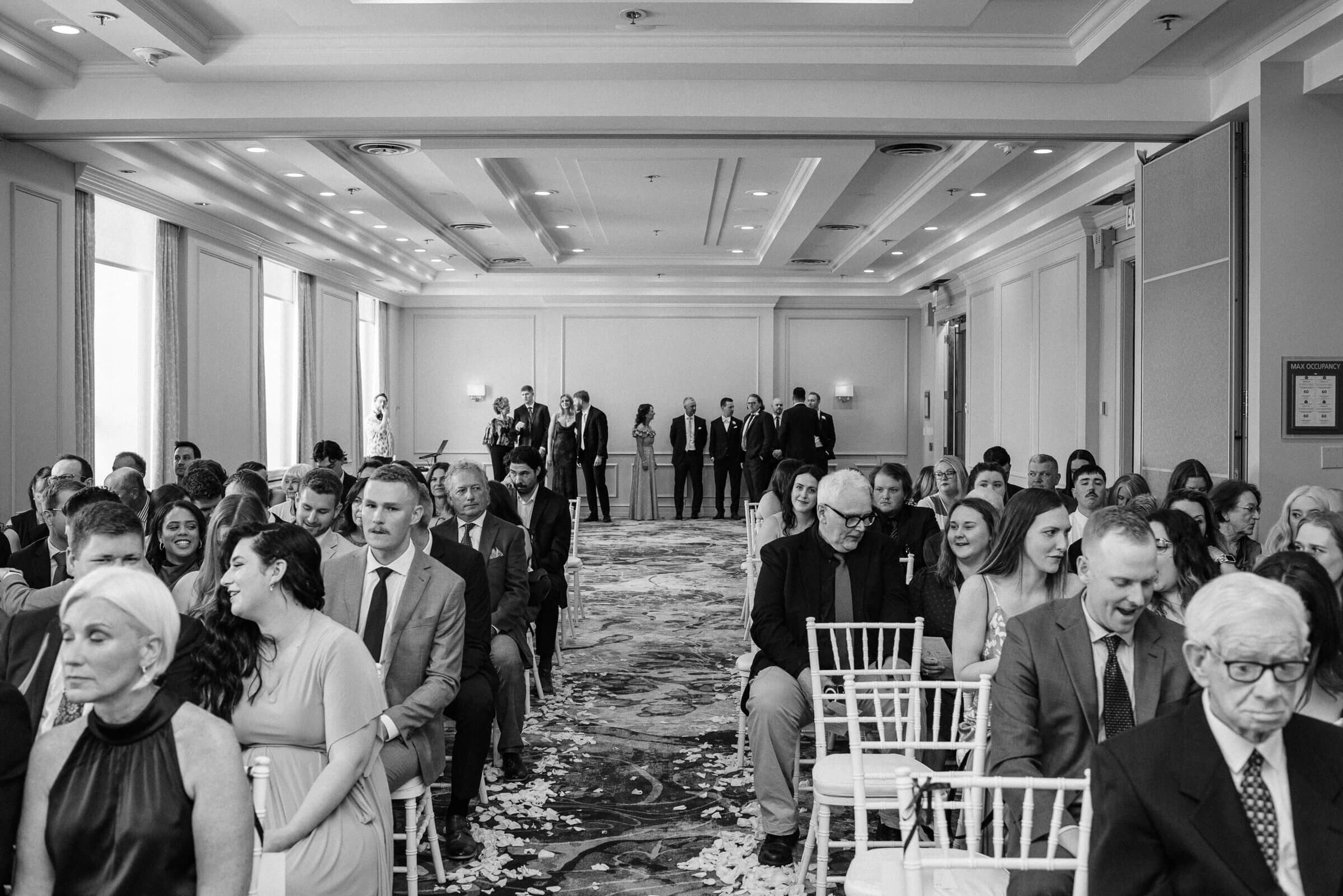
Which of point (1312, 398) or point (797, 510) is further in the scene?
point (1312, 398)

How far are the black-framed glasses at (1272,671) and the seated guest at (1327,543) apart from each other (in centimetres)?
231

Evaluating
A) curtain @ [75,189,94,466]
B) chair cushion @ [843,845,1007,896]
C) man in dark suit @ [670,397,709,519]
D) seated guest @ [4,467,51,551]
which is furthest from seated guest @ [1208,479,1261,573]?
man in dark suit @ [670,397,709,519]

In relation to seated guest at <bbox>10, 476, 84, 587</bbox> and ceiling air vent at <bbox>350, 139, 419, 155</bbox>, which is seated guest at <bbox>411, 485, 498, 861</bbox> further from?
ceiling air vent at <bbox>350, 139, 419, 155</bbox>

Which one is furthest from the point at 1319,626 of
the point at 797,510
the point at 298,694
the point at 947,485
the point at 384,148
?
the point at 384,148

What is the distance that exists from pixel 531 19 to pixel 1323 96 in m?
4.86

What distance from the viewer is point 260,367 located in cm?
1317

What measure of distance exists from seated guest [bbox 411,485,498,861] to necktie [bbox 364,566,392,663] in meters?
0.40

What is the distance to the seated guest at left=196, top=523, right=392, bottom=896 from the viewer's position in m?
2.75

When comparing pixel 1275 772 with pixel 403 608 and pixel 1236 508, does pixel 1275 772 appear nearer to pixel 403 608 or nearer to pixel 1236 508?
pixel 403 608

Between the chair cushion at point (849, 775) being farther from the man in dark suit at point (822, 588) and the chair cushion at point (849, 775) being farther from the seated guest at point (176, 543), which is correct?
the seated guest at point (176, 543)

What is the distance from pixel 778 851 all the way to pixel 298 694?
2.02 meters

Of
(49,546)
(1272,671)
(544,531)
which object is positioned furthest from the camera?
(544,531)

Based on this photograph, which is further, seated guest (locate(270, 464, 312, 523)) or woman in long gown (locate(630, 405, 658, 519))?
woman in long gown (locate(630, 405, 658, 519))

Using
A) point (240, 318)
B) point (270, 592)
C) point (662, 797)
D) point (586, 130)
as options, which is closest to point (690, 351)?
point (240, 318)
